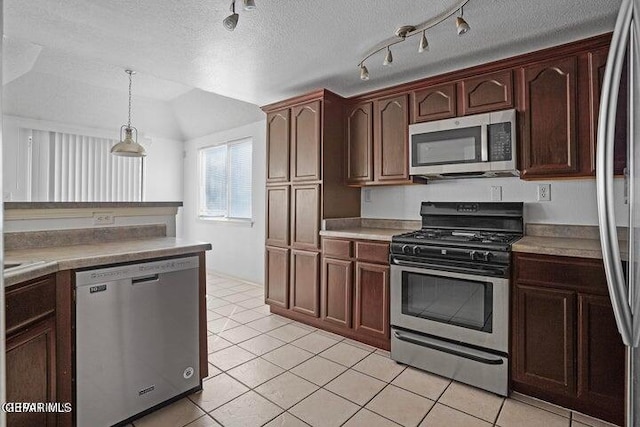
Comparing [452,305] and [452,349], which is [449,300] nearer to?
[452,305]

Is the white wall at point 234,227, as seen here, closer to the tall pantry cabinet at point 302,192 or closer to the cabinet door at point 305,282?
the tall pantry cabinet at point 302,192

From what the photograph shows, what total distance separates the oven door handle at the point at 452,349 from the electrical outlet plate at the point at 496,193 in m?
1.24

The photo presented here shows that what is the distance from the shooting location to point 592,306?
1853mm

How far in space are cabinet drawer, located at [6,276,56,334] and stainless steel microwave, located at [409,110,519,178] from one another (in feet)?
8.32

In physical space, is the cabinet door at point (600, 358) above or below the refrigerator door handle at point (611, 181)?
below

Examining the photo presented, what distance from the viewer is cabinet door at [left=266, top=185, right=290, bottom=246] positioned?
3467mm

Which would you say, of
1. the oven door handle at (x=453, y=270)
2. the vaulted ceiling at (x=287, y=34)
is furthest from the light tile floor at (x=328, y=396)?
the vaulted ceiling at (x=287, y=34)

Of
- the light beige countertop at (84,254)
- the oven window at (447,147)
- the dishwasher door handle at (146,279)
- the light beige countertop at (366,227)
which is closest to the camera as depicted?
the light beige countertop at (84,254)

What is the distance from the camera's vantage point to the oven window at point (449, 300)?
219 centimetres

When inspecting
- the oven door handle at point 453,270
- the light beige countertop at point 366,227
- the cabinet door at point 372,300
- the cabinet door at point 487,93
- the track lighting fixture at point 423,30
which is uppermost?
the track lighting fixture at point 423,30

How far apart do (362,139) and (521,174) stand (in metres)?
1.42

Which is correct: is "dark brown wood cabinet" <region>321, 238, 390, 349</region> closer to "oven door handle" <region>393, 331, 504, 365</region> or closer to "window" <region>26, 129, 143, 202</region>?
"oven door handle" <region>393, 331, 504, 365</region>

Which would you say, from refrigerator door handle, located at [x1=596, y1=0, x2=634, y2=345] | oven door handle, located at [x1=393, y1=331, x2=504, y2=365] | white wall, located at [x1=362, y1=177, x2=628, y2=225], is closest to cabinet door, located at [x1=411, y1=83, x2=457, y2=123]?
white wall, located at [x1=362, y1=177, x2=628, y2=225]

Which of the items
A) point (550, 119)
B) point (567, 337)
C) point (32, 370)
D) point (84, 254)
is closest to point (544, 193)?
point (550, 119)
